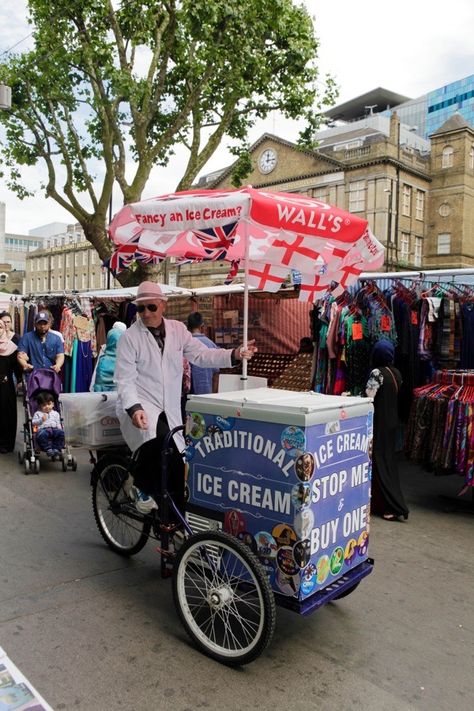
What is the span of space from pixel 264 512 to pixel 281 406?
1.94 ft

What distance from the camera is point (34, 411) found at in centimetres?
815

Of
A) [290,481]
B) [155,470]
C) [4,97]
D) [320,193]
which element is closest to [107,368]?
[155,470]

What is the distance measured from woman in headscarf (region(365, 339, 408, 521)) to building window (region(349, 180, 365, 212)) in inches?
1565

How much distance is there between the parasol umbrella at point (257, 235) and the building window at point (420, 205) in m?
43.6

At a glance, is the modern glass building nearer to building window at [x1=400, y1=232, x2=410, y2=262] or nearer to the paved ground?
building window at [x1=400, y1=232, x2=410, y2=262]

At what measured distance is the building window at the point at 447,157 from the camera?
4709 cm

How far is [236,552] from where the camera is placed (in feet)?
10.2

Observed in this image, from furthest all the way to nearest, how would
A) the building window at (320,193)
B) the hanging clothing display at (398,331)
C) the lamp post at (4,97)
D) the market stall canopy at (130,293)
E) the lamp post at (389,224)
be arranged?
the building window at (320,193)
the lamp post at (389,224)
the market stall canopy at (130,293)
the lamp post at (4,97)
the hanging clothing display at (398,331)

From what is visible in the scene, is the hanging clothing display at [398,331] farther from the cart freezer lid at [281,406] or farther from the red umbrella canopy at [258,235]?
the cart freezer lid at [281,406]

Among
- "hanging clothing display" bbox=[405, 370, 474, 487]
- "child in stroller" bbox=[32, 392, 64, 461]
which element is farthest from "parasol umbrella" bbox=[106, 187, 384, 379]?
"child in stroller" bbox=[32, 392, 64, 461]

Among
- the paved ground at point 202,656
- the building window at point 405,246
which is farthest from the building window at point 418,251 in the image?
the paved ground at point 202,656

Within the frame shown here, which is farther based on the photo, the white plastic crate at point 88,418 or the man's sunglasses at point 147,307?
the white plastic crate at point 88,418

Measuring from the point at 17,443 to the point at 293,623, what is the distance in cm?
732

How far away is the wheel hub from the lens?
3275mm
